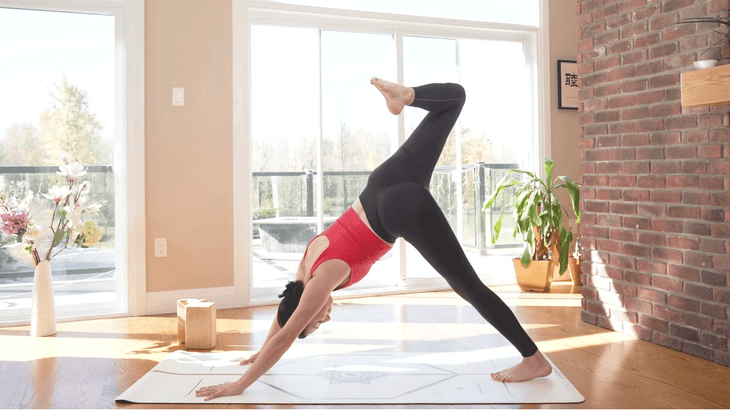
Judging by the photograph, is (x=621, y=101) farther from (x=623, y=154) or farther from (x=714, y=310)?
(x=714, y=310)

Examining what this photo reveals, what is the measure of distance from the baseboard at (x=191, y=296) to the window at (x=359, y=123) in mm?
215

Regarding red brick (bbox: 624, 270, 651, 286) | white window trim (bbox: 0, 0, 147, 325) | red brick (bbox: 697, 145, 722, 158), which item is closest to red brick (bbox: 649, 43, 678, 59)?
red brick (bbox: 697, 145, 722, 158)

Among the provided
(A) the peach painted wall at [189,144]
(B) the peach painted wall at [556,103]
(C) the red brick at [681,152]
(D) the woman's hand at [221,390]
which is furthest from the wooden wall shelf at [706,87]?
(A) the peach painted wall at [189,144]

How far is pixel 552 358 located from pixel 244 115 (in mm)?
2524

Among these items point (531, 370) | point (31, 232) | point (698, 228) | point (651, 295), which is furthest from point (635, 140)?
point (31, 232)

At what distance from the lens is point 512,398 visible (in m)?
2.24

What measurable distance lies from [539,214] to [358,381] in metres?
2.57

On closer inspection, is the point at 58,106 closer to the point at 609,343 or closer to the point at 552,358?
the point at 552,358

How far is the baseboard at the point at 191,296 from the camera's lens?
12.8 ft

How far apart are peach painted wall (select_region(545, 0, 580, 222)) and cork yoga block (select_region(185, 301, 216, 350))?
3.20m

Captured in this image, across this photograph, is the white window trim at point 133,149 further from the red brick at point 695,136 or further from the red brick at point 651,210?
the red brick at point 695,136

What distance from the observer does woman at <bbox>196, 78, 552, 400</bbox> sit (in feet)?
7.07

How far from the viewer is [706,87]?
2514 millimetres

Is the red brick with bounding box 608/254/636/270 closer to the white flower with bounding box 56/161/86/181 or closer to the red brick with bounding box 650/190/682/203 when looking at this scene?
the red brick with bounding box 650/190/682/203
